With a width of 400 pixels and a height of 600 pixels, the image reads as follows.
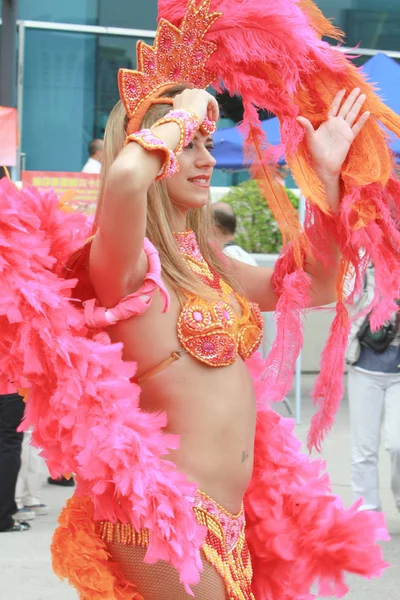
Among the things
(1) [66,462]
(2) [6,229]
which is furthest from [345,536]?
(2) [6,229]

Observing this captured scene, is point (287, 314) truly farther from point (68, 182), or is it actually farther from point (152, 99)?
point (68, 182)

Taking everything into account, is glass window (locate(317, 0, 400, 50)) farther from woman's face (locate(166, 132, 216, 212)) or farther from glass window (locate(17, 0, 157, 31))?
woman's face (locate(166, 132, 216, 212))

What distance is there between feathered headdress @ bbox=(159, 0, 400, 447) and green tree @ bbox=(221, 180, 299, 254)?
26.3 ft

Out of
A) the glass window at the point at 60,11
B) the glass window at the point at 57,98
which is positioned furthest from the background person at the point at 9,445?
the glass window at the point at 60,11

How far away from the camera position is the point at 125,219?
2340 millimetres

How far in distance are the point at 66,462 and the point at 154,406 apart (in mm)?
256

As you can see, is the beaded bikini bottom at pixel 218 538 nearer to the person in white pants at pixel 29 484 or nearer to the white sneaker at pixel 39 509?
the person in white pants at pixel 29 484

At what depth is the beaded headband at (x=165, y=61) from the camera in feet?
8.67

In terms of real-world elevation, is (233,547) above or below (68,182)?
above

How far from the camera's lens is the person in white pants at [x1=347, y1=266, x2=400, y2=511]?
18.9 feet

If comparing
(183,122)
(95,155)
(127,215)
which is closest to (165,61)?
(183,122)

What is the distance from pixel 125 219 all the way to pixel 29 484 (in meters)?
4.18

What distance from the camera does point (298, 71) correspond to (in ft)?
9.18

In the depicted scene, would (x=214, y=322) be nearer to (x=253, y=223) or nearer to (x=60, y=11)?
(x=253, y=223)
